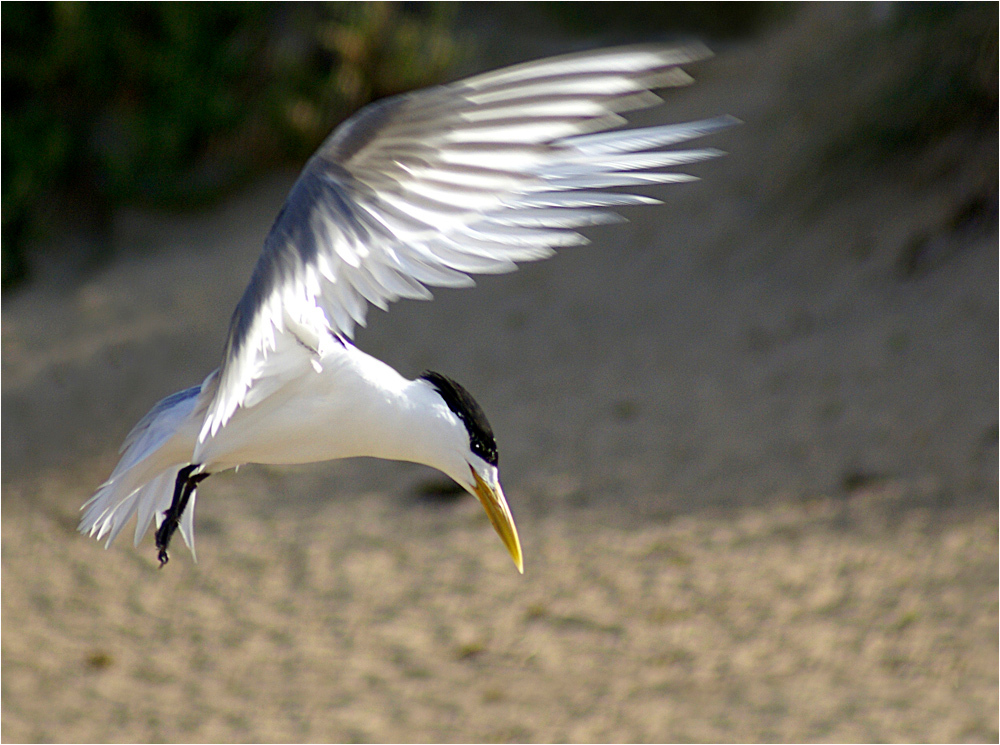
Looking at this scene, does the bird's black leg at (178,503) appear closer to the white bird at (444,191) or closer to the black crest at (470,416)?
the white bird at (444,191)

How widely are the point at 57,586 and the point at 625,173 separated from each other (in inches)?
134

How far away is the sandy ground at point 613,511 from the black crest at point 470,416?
6.07 ft

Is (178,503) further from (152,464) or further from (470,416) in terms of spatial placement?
(470,416)

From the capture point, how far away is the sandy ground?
3289 millimetres

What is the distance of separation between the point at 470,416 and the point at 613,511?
266 centimetres

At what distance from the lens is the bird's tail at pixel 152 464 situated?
5.15ft

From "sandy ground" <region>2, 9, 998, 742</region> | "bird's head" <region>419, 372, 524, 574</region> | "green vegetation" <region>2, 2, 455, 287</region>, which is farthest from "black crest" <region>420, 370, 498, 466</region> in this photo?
"green vegetation" <region>2, 2, 455, 287</region>

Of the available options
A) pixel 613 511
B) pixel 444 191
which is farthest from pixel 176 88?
pixel 444 191

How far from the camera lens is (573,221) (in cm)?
114

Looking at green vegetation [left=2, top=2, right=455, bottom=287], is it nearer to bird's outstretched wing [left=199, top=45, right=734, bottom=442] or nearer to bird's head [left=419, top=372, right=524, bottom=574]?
bird's head [left=419, top=372, right=524, bottom=574]

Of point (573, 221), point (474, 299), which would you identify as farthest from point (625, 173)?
point (474, 299)

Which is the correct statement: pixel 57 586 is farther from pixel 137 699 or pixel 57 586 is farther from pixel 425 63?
pixel 425 63

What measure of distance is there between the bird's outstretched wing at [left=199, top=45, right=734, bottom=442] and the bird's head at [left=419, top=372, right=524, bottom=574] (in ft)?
1.09

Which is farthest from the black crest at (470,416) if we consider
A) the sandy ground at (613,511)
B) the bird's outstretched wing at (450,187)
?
the sandy ground at (613,511)
